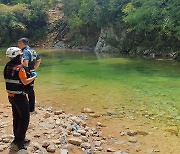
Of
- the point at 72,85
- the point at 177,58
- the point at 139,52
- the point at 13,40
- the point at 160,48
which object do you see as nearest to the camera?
the point at 72,85

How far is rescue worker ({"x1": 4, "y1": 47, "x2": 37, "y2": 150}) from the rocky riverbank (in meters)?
0.35

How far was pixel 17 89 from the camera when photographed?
18.7 ft

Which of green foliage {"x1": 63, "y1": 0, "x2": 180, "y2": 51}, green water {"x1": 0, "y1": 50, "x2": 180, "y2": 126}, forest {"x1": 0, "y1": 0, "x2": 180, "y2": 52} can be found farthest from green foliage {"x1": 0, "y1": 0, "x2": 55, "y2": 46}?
green water {"x1": 0, "y1": 50, "x2": 180, "y2": 126}

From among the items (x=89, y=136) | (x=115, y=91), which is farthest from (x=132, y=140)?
(x=115, y=91)

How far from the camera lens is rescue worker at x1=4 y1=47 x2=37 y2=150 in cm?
561

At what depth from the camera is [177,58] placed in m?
27.0

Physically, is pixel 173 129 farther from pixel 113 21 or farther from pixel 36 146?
pixel 113 21

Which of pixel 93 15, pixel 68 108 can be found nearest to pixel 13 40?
pixel 93 15

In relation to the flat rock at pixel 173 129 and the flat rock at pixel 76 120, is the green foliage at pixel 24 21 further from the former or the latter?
the flat rock at pixel 173 129

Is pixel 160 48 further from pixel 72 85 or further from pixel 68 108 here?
pixel 68 108

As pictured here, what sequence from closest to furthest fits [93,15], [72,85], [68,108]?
[68,108], [72,85], [93,15]

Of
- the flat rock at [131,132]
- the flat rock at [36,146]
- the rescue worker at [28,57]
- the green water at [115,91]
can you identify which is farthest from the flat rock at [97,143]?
the green water at [115,91]

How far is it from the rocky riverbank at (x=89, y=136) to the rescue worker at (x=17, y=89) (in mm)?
347

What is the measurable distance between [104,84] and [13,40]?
Result: 38029 millimetres
